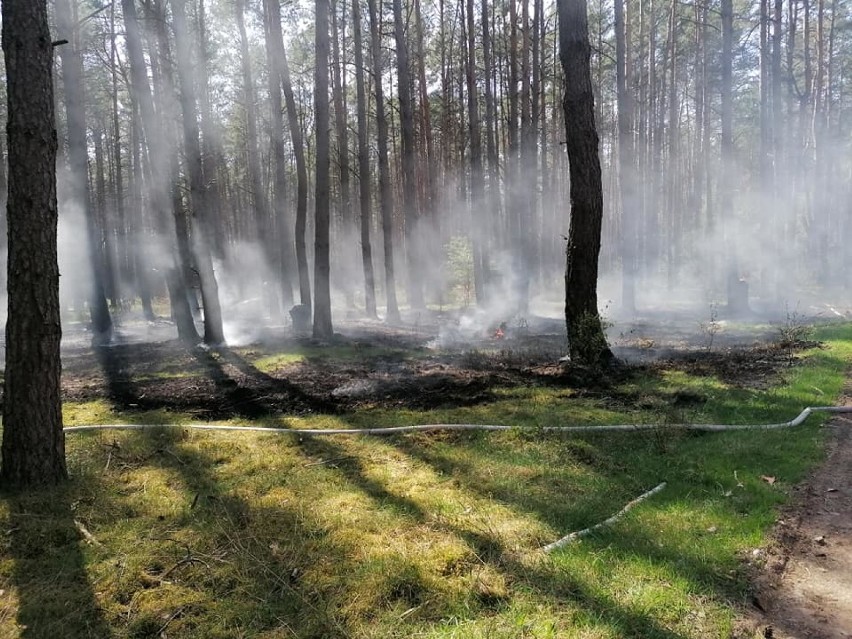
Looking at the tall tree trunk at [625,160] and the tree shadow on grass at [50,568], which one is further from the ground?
the tall tree trunk at [625,160]

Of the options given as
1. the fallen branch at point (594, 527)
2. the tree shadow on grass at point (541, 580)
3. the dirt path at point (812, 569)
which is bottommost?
the dirt path at point (812, 569)

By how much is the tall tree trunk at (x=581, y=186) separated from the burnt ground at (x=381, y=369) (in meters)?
0.53

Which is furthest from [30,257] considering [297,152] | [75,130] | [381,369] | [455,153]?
[455,153]

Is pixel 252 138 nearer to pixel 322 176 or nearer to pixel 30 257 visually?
pixel 322 176

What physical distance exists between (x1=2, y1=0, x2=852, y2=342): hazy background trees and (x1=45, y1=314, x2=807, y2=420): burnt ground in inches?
92.8

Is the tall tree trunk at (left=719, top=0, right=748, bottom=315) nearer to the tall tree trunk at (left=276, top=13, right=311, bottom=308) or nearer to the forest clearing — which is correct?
the forest clearing

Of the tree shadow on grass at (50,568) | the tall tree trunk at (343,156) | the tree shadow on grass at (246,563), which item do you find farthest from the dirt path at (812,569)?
the tall tree trunk at (343,156)

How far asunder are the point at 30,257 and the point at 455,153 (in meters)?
25.1

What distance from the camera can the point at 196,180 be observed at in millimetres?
11531

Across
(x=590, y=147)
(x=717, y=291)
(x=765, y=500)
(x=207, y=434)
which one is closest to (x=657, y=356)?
(x=590, y=147)

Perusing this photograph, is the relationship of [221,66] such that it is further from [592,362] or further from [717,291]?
[717,291]

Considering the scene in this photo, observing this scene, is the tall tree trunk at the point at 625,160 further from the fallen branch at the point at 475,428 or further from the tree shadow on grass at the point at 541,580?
the tree shadow on grass at the point at 541,580

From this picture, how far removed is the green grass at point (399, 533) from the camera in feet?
8.64

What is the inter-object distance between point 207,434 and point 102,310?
12149mm
